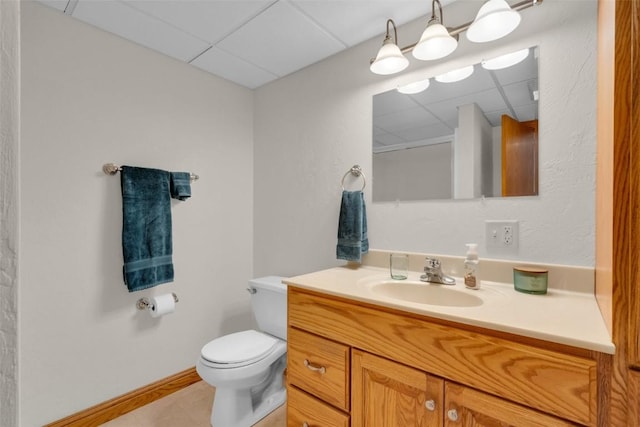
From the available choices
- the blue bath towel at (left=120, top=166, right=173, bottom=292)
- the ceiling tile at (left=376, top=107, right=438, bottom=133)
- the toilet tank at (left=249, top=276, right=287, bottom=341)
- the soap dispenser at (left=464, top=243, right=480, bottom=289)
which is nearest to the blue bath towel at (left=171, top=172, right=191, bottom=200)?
the blue bath towel at (left=120, top=166, right=173, bottom=292)

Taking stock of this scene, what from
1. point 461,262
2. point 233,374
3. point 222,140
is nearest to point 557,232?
point 461,262

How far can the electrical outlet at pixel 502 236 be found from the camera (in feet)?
3.99

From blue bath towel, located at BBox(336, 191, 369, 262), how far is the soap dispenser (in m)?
0.51

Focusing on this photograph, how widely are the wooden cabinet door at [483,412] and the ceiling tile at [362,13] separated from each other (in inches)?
60.2

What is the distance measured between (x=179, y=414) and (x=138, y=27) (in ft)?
6.96

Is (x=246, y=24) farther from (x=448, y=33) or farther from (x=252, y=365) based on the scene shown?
(x=252, y=365)

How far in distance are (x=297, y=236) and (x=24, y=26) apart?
170cm

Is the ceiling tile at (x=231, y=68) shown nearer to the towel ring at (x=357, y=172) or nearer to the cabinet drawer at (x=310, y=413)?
the towel ring at (x=357, y=172)

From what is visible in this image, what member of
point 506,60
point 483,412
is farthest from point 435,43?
point 483,412

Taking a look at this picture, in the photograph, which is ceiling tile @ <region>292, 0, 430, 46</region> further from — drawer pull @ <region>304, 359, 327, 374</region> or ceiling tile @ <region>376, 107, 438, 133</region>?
drawer pull @ <region>304, 359, 327, 374</region>

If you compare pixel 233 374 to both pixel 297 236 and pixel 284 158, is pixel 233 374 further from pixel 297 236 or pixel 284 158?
pixel 284 158

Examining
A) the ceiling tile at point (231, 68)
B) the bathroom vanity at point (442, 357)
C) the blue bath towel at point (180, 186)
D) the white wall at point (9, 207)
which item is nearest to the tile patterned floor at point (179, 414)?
the bathroom vanity at point (442, 357)

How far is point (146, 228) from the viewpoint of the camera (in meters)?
1.69

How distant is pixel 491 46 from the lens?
1.28 metres
